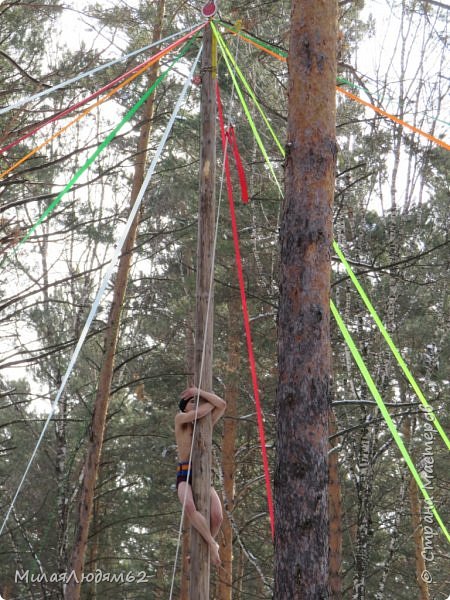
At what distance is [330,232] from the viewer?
4.43 meters

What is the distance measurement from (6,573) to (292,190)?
17.9 metres

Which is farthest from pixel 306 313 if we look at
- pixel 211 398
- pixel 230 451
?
pixel 230 451

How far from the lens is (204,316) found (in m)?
5.74

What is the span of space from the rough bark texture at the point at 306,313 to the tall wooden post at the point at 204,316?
1.15 m

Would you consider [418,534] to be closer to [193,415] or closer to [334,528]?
[334,528]

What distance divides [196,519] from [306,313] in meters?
1.97

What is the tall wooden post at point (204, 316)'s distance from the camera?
5.46 m

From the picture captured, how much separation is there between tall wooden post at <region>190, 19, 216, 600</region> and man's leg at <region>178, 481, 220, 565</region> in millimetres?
54

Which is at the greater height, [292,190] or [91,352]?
[91,352]

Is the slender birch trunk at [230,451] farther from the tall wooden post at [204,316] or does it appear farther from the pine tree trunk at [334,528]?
the tall wooden post at [204,316]

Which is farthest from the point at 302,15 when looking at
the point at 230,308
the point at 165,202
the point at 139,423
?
the point at 139,423

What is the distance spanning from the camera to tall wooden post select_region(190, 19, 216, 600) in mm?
5461

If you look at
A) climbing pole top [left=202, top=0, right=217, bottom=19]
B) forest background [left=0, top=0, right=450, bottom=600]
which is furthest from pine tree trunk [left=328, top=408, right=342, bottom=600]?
climbing pole top [left=202, top=0, right=217, bottom=19]

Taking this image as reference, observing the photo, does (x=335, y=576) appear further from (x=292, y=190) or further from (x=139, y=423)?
(x=139, y=423)
